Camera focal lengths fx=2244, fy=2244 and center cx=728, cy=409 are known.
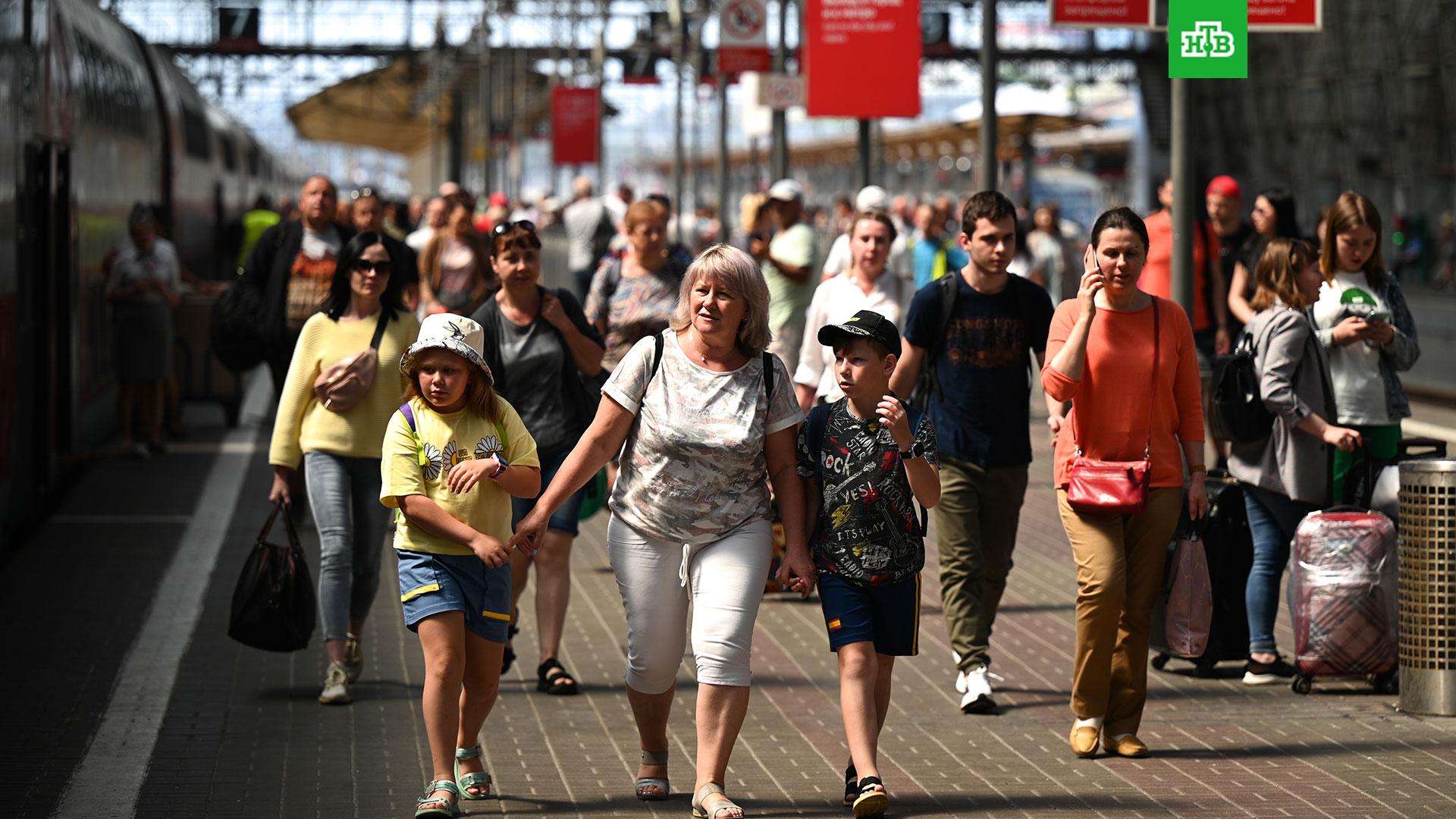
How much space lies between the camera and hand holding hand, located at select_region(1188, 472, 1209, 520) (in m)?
7.31

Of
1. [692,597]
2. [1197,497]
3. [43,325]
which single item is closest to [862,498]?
[692,597]

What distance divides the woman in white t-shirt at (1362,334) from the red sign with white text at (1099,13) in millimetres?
2315

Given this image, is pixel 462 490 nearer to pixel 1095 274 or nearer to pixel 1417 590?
pixel 1095 274

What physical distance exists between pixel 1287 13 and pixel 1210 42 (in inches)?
32.3

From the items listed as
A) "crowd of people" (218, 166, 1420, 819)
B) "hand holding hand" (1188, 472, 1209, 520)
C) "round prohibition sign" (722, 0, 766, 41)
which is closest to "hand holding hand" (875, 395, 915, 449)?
"crowd of people" (218, 166, 1420, 819)

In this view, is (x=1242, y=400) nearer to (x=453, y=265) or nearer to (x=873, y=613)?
(x=873, y=613)

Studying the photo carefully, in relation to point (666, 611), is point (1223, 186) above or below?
above

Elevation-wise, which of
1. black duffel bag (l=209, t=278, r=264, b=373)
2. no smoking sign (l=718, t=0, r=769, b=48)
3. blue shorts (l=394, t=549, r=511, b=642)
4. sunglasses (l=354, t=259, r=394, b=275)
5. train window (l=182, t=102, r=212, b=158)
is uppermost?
no smoking sign (l=718, t=0, r=769, b=48)

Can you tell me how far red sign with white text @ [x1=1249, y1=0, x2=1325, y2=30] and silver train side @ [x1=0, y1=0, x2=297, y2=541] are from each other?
6093 millimetres

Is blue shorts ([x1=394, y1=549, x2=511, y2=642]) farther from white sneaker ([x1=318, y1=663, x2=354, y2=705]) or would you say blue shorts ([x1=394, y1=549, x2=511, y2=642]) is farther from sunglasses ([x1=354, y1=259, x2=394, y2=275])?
sunglasses ([x1=354, y1=259, x2=394, y2=275])

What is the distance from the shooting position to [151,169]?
22875 mm

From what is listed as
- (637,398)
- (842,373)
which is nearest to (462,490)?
(637,398)

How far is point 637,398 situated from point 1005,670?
310cm

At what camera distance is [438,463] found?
259 inches
